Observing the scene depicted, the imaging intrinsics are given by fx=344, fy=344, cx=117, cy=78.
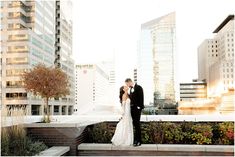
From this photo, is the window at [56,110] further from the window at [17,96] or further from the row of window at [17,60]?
the row of window at [17,60]

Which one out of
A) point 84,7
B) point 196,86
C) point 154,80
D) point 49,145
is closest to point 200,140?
point 49,145

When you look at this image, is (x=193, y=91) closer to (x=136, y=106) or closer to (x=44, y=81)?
(x=44, y=81)

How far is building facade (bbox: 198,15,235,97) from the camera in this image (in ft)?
333

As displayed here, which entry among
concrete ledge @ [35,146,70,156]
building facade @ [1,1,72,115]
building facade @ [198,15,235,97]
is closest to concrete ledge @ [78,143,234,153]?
concrete ledge @ [35,146,70,156]

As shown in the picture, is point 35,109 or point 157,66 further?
point 157,66

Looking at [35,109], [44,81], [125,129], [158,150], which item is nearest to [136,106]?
[125,129]

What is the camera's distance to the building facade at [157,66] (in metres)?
152

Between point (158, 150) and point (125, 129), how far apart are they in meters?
0.80

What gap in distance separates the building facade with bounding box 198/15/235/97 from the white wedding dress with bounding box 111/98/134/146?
298 feet

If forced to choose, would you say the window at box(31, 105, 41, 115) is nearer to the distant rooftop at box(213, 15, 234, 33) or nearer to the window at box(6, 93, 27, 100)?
the window at box(6, 93, 27, 100)

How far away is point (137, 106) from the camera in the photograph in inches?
279

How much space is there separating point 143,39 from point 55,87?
149034 millimetres

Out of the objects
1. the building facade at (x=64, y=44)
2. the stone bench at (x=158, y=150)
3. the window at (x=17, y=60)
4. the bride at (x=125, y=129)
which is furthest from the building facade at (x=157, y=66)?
the stone bench at (x=158, y=150)

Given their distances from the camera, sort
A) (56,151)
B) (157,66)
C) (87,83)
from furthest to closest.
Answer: (157,66) → (87,83) → (56,151)
